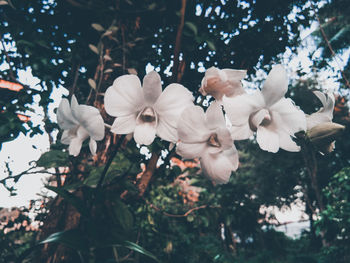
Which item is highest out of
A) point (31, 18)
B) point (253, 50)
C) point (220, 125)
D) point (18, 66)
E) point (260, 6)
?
point (31, 18)

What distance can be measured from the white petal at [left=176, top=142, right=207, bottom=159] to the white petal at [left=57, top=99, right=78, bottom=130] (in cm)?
22

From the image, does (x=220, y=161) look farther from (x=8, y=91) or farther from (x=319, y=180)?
(x=319, y=180)

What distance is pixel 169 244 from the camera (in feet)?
5.77

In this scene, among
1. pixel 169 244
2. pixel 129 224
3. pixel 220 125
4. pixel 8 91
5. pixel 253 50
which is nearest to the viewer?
pixel 220 125

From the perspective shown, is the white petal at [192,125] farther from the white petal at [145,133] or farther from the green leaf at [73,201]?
the green leaf at [73,201]

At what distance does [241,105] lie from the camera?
0.39 meters

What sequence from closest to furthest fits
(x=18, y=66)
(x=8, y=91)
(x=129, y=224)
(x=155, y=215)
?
(x=129, y=224), (x=8, y=91), (x=18, y=66), (x=155, y=215)

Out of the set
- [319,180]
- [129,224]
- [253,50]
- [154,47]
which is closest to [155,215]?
[129,224]

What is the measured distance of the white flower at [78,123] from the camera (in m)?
0.42

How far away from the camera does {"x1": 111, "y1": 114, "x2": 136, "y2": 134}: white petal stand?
1.38 feet

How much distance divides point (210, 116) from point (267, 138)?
0.39 ft

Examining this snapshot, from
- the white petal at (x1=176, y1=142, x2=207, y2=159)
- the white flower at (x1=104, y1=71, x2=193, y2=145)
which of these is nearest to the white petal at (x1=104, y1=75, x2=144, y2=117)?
the white flower at (x1=104, y1=71, x2=193, y2=145)

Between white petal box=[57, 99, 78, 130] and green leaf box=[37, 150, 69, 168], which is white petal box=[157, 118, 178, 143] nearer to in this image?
white petal box=[57, 99, 78, 130]

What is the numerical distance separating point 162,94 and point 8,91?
1060mm
